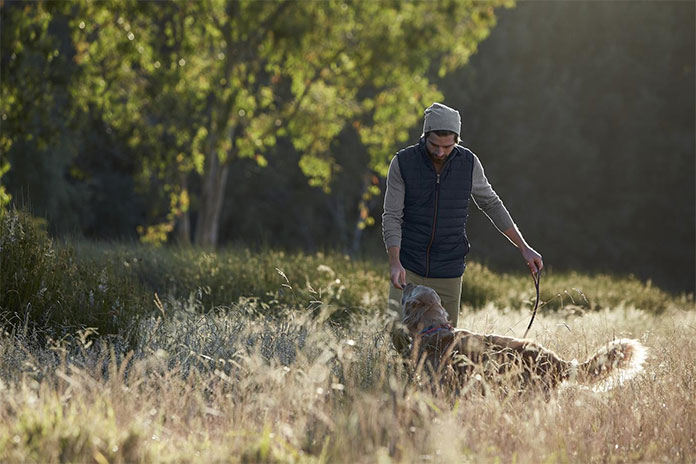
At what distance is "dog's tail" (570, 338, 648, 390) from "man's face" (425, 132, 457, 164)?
1.55 meters

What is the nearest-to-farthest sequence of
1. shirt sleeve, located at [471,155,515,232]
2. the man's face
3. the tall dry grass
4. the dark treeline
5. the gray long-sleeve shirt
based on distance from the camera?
the tall dry grass → the man's face → the gray long-sleeve shirt → shirt sleeve, located at [471,155,515,232] → the dark treeline

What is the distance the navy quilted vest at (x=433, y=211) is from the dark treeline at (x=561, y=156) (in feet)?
90.4

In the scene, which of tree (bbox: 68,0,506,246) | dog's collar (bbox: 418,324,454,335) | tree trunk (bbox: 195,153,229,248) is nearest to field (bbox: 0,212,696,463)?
dog's collar (bbox: 418,324,454,335)

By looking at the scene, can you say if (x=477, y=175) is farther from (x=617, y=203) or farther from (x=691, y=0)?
(x=691, y=0)

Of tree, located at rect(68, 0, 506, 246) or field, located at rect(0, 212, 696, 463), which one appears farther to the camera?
tree, located at rect(68, 0, 506, 246)

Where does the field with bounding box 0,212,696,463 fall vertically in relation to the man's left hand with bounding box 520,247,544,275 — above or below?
below

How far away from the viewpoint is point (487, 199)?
543cm

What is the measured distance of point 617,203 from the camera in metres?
35.6

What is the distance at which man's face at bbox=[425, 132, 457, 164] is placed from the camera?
497 cm

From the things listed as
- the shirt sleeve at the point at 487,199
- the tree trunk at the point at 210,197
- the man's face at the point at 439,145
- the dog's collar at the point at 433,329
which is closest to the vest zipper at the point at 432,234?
the man's face at the point at 439,145

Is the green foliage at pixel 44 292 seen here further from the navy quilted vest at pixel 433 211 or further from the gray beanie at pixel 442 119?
the gray beanie at pixel 442 119

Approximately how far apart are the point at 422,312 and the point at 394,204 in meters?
0.86

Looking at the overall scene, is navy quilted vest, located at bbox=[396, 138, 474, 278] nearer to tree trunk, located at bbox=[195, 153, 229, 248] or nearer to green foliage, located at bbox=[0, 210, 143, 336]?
green foliage, located at bbox=[0, 210, 143, 336]

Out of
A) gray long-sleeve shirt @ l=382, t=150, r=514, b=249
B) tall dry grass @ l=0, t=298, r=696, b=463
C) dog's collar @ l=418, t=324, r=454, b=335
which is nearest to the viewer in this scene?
tall dry grass @ l=0, t=298, r=696, b=463
